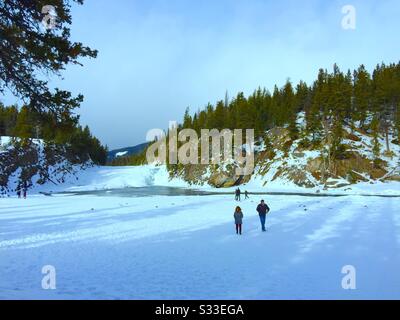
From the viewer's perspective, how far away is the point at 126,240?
16031 millimetres

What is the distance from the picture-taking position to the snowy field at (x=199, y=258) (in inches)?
347

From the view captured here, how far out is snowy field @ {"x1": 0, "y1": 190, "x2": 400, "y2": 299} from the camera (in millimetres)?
8812

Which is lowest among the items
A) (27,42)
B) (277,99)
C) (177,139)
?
(27,42)

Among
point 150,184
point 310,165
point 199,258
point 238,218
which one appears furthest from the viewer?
point 150,184

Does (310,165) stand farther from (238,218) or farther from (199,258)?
(199,258)

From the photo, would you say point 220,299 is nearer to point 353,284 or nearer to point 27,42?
point 353,284

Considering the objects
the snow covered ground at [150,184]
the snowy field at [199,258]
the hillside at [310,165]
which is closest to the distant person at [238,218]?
the snowy field at [199,258]

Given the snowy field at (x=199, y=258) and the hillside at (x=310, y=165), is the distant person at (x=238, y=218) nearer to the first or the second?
the snowy field at (x=199, y=258)

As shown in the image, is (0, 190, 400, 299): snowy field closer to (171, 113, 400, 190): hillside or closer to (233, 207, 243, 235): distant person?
(233, 207, 243, 235): distant person

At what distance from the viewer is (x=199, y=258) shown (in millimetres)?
12586

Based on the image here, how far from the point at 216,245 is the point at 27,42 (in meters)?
11.3

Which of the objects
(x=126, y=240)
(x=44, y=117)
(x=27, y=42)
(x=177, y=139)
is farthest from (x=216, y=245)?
(x=177, y=139)

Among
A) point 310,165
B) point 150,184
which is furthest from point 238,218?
point 150,184

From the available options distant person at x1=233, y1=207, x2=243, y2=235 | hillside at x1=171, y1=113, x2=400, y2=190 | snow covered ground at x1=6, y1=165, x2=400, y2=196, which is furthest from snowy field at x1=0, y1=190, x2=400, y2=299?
hillside at x1=171, y1=113, x2=400, y2=190
